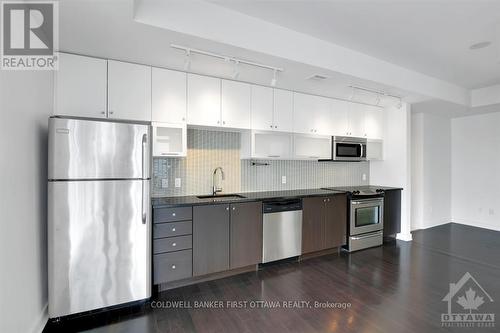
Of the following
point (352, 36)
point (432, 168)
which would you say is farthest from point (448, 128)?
point (352, 36)

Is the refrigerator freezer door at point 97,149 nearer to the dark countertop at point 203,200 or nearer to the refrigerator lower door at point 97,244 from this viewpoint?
the refrigerator lower door at point 97,244

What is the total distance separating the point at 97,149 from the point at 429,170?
6.12 m

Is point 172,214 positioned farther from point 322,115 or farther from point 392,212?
point 392,212

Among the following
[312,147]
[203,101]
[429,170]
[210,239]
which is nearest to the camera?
[210,239]

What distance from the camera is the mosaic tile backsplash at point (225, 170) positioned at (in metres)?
3.23

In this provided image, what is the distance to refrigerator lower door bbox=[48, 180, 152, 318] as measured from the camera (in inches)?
82.7

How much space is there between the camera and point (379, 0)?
86.7 inches

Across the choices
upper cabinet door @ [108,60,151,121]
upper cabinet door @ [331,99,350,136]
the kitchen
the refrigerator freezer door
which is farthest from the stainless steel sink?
upper cabinet door @ [331,99,350,136]

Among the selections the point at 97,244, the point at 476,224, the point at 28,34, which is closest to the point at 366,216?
the point at 476,224

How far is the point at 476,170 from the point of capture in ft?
18.0

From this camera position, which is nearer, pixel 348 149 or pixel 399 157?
pixel 348 149

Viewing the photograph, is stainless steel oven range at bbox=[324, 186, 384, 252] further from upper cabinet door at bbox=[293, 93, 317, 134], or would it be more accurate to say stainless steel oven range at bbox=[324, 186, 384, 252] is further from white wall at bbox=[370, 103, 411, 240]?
upper cabinet door at bbox=[293, 93, 317, 134]

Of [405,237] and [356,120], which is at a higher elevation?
[356,120]

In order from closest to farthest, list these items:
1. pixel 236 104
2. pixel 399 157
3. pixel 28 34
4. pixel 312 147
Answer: pixel 28 34 → pixel 236 104 → pixel 312 147 → pixel 399 157
